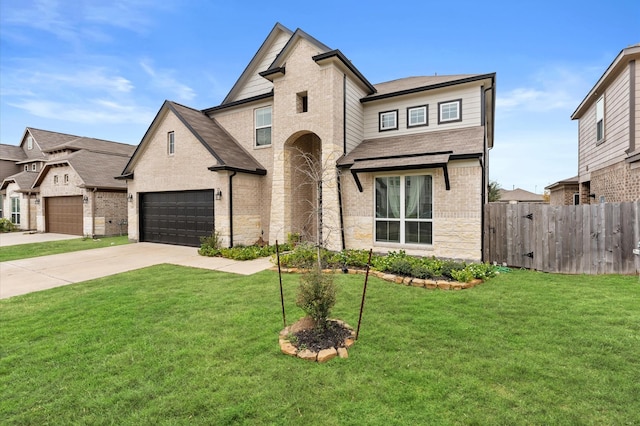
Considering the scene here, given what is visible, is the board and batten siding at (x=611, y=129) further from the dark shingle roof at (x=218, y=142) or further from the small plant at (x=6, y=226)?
the small plant at (x=6, y=226)

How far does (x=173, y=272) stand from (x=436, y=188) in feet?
28.0

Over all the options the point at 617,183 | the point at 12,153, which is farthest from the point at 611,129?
the point at 12,153

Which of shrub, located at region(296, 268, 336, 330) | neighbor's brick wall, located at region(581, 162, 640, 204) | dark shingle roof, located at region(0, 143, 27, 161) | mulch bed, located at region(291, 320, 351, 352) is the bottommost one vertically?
mulch bed, located at region(291, 320, 351, 352)

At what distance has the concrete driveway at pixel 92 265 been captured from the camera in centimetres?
780

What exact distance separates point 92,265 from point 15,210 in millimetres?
22382

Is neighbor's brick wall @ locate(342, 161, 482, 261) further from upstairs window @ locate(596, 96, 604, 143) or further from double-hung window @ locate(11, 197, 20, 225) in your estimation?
double-hung window @ locate(11, 197, 20, 225)

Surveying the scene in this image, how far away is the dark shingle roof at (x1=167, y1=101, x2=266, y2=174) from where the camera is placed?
12117 millimetres

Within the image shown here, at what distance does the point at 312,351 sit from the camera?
3.80m

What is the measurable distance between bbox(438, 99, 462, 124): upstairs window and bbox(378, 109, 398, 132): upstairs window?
174 cm

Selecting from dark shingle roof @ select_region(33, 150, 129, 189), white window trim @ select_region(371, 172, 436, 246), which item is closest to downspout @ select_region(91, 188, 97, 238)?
dark shingle roof @ select_region(33, 150, 129, 189)

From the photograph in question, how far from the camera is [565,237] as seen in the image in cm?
797

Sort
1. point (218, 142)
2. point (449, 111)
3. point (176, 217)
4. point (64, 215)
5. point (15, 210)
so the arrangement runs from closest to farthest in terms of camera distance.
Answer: point (449, 111) → point (218, 142) → point (176, 217) → point (64, 215) → point (15, 210)

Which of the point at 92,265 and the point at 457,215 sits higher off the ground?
the point at 457,215

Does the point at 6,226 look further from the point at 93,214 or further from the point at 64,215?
the point at 93,214
